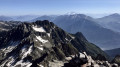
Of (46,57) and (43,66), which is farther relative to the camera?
(46,57)

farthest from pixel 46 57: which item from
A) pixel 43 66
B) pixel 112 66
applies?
pixel 112 66

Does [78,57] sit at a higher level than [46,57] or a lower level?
higher

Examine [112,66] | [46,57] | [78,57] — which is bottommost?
[46,57]

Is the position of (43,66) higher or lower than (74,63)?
lower

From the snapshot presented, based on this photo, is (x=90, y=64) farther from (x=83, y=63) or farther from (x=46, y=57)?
(x=46, y=57)

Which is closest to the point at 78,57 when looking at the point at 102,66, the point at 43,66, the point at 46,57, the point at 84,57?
the point at 84,57

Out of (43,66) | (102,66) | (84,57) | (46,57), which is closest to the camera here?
(84,57)

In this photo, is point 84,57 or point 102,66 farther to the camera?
point 102,66

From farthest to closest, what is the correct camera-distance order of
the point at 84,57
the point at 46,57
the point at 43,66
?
1. the point at 46,57
2. the point at 43,66
3. the point at 84,57

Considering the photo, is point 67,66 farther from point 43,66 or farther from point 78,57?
point 43,66
